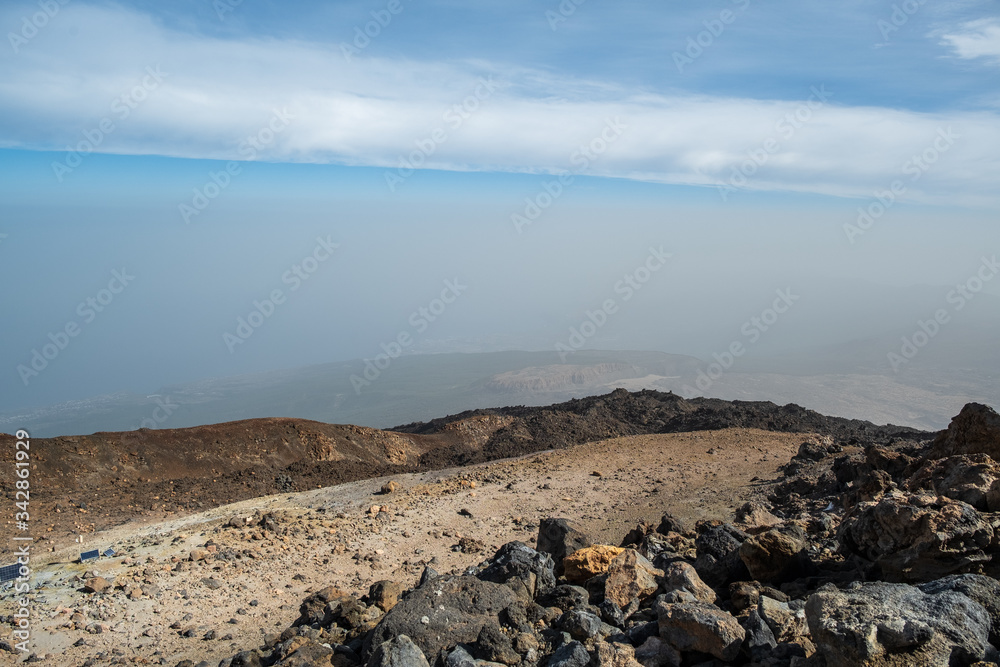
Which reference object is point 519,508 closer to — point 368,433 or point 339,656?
point 339,656

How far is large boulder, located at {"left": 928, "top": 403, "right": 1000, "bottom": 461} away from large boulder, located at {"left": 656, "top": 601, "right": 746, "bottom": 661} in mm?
7637

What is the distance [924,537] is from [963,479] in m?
2.62

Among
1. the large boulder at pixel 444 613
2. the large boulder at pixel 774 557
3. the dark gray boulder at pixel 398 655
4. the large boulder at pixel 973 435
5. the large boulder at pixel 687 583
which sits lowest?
the dark gray boulder at pixel 398 655

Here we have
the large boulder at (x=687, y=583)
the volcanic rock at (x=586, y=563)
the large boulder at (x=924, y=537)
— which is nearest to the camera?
the large boulder at (x=924, y=537)

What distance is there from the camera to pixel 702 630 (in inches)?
229

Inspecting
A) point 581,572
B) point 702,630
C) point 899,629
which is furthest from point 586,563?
point 899,629

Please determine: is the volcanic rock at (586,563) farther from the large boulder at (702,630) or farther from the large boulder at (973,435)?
the large boulder at (973,435)

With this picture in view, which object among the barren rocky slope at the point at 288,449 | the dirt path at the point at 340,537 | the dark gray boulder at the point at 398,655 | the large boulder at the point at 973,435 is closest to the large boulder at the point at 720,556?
the dark gray boulder at the point at 398,655

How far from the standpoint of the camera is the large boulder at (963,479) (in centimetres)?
774

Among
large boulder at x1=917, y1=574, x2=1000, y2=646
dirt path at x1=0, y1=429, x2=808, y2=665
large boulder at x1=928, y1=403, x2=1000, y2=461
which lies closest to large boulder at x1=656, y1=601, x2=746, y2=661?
large boulder at x1=917, y1=574, x2=1000, y2=646

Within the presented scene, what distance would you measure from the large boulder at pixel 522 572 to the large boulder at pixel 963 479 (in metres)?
5.24

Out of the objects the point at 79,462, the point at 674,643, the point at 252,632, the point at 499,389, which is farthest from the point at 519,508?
the point at 499,389

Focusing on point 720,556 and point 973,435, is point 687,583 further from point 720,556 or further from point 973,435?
point 973,435

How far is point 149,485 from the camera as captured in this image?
1653 cm
